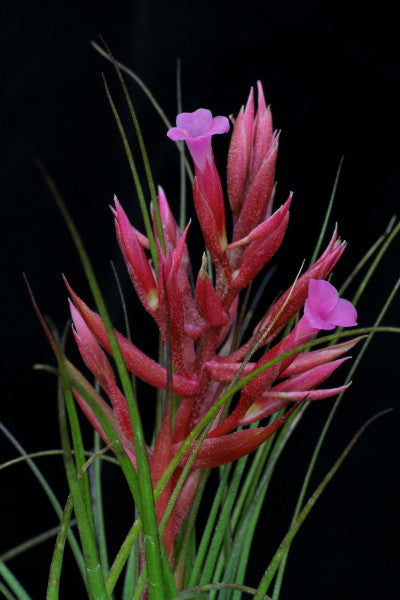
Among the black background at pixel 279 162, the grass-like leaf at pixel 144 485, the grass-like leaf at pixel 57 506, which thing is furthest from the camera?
the black background at pixel 279 162

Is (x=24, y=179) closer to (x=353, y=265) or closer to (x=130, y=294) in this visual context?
(x=130, y=294)

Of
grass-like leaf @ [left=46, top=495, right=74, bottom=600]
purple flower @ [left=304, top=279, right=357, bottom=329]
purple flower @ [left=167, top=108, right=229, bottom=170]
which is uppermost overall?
purple flower @ [left=167, top=108, right=229, bottom=170]

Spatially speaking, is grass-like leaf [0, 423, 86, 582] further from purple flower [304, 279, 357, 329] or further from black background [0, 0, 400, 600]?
black background [0, 0, 400, 600]

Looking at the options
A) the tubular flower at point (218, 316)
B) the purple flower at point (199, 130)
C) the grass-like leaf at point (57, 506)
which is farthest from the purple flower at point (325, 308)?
the grass-like leaf at point (57, 506)

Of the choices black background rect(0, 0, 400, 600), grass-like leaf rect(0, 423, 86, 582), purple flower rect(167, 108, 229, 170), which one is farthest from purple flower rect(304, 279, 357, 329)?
black background rect(0, 0, 400, 600)

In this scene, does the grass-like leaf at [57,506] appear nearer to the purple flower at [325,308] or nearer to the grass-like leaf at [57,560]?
the grass-like leaf at [57,560]

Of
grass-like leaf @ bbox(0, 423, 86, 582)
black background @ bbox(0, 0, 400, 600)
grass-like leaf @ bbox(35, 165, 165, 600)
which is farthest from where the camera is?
black background @ bbox(0, 0, 400, 600)

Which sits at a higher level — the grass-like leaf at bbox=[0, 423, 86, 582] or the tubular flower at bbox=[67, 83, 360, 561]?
the tubular flower at bbox=[67, 83, 360, 561]
